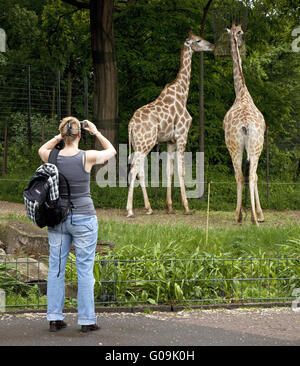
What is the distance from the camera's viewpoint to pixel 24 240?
908 centimetres

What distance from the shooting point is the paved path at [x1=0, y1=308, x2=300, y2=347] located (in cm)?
610

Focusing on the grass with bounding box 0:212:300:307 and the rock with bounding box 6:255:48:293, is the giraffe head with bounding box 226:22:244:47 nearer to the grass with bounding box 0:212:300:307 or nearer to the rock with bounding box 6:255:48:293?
the grass with bounding box 0:212:300:307

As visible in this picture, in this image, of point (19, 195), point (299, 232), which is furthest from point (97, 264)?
point (19, 195)

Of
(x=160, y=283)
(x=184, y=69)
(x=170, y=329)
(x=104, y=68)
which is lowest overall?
(x=170, y=329)

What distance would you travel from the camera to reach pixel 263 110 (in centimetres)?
1850

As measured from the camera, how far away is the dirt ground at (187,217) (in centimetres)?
1319

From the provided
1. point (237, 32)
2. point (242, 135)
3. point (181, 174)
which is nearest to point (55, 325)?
point (242, 135)

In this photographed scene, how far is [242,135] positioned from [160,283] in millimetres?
6054

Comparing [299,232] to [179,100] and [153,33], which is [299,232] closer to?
[179,100]

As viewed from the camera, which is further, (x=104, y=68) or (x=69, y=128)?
(x=104, y=68)

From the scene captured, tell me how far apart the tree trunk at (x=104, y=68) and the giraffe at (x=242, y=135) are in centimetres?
372

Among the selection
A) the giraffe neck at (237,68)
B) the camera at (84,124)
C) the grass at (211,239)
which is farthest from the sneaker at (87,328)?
the giraffe neck at (237,68)

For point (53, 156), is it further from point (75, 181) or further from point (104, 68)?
point (104, 68)

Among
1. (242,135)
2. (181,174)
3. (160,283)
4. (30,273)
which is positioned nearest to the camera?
(160,283)
